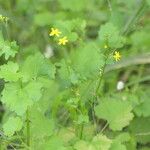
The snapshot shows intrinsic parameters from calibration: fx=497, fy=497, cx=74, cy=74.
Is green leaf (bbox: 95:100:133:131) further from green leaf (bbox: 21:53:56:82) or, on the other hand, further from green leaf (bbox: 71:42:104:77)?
green leaf (bbox: 21:53:56:82)

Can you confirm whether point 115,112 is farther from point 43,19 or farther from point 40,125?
point 43,19

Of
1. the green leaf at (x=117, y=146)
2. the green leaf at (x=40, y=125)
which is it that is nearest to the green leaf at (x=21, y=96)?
the green leaf at (x=40, y=125)

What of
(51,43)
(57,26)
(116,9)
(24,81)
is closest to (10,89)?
(24,81)

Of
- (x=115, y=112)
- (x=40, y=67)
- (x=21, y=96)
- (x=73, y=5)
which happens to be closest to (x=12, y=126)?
(x=21, y=96)

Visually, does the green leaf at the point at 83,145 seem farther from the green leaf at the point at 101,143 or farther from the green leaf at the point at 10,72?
the green leaf at the point at 10,72

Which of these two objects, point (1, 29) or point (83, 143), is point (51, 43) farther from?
point (83, 143)
